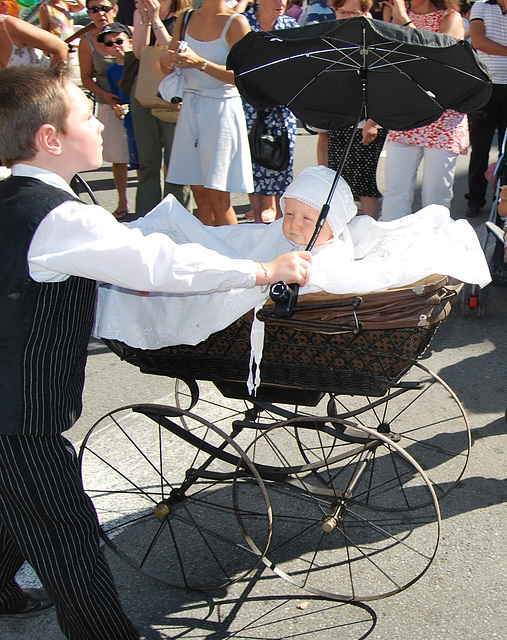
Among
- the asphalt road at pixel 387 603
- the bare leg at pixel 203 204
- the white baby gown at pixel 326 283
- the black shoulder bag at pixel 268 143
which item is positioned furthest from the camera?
the bare leg at pixel 203 204

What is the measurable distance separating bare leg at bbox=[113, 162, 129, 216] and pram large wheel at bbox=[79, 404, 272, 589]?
3.91m

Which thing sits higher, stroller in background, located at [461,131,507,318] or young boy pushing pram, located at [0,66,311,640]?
young boy pushing pram, located at [0,66,311,640]

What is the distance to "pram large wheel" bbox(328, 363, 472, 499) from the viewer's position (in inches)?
133

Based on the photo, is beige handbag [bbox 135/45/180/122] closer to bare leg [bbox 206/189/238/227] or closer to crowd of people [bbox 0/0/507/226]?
crowd of people [bbox 0/0/507/226]

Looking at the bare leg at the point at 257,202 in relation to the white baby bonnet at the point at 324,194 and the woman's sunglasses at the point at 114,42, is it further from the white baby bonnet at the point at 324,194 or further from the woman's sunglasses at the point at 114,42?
the white baby bonnet at the point at 324,194

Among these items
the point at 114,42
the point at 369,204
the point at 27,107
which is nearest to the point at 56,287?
the point at 27,107

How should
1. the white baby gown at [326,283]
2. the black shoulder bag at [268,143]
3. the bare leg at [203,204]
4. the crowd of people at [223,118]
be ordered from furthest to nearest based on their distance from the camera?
the bare leg at [203,204], the black shoulder bag at [268,143], the crowd of people at [223,118], the white baby gown at [326,283]

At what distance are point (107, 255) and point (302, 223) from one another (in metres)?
1.10

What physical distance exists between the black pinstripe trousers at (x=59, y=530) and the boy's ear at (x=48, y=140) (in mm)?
809

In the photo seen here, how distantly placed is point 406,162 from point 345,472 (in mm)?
2645

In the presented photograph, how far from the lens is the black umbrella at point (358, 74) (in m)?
2.80

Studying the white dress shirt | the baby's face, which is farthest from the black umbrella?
the white dress shirt

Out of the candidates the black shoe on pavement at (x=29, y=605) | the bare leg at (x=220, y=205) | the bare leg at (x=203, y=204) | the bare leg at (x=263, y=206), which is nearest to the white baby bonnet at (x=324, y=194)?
the black shoe on pavement at (x=29, y=605)

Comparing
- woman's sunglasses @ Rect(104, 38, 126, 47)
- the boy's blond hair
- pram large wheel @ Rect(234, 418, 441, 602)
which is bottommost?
pram large wheel @ Rect(234, 418, 441, 602)
